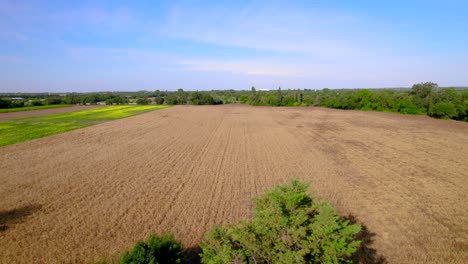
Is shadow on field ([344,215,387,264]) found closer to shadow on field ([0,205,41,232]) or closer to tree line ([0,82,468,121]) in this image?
shadow on field ([0,205,41,232])

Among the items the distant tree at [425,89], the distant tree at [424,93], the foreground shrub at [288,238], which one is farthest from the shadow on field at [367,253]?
the distant tree at [425,89]

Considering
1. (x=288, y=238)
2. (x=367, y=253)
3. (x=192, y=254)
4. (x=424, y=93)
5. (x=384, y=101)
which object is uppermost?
(x=424, y=93)

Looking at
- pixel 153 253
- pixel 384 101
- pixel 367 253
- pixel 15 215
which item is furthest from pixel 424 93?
pixel 15 215

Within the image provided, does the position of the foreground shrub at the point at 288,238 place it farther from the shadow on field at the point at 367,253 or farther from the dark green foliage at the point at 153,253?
the shadow on field at the point at 367,253

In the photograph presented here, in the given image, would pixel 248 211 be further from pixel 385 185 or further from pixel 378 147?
pixel 378 147

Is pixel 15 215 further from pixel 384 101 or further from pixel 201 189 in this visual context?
pixel 384 101

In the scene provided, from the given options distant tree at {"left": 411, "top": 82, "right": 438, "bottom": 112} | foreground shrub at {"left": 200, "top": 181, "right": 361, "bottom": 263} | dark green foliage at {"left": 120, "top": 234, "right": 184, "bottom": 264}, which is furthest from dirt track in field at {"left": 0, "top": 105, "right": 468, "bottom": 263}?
distant tree at {"left": 411, "top": 82, "right": 438, "bottom": 112}
